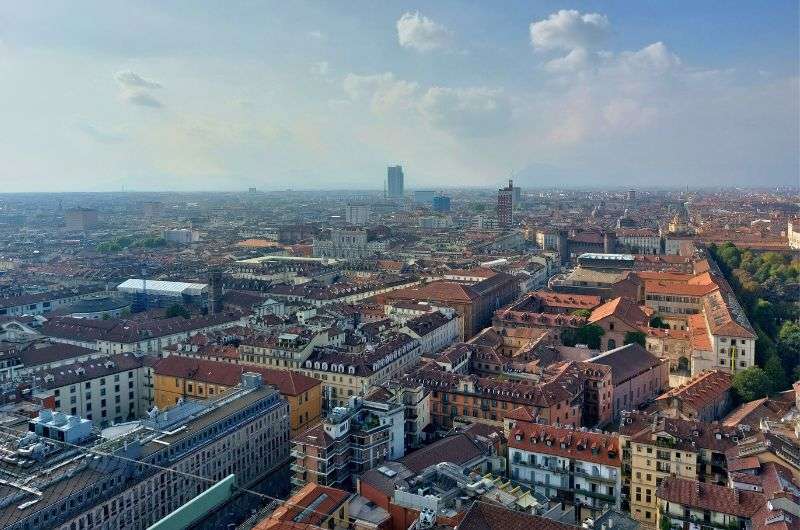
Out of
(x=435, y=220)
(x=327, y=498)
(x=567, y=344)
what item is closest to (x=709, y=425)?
(x=327, y=498)

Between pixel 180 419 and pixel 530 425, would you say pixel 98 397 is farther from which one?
pixel 530 425

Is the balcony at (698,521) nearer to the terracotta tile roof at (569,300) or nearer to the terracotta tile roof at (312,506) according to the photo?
the terracotta tile roof at (312,506)

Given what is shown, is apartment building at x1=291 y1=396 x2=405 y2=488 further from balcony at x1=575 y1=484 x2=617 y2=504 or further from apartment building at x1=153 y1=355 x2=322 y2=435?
balcony at x1=575 y1=484 x2=617 y2=504

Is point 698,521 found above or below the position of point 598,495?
above

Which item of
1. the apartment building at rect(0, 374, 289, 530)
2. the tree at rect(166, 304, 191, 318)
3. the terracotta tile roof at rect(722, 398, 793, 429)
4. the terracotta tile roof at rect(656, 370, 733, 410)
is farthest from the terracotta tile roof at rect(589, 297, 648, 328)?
the tree at rect(166, 304, 191, 318)

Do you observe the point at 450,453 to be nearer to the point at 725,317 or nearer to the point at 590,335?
A: the point at 590,335

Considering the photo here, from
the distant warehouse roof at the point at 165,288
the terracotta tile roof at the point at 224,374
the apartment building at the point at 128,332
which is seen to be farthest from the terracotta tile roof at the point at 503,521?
the distant warehouse roof at the point at 165,288

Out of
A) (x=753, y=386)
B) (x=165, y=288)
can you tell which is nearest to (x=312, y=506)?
(x=753, y=386)
